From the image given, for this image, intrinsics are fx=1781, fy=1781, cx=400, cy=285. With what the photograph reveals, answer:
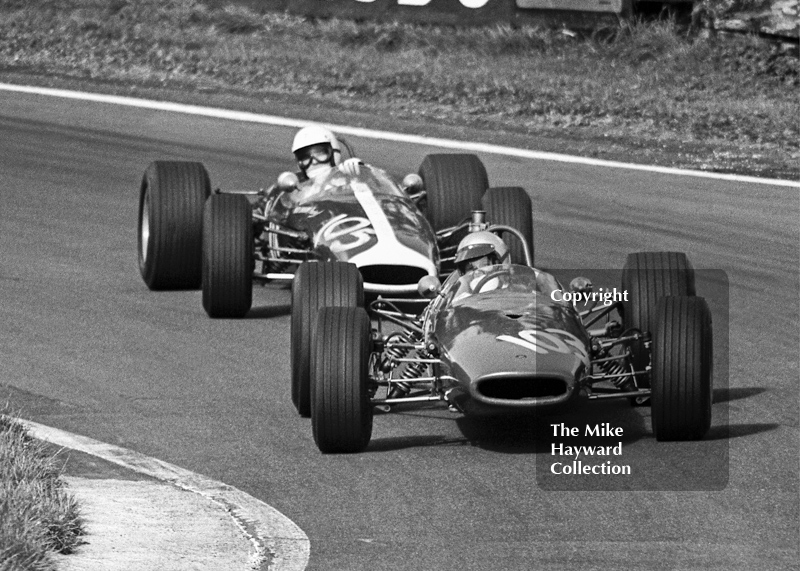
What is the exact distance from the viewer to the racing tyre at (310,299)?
1042 centimetres

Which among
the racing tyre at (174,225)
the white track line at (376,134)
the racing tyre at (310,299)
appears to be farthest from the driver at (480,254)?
the white track line at (376,134)

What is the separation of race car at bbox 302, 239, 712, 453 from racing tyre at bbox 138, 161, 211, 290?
398 centimetres

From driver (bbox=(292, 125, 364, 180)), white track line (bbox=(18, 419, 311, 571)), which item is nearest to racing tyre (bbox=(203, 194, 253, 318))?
driver (bbox=(292, 125, 364, 180))

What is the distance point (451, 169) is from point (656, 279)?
3854 mm

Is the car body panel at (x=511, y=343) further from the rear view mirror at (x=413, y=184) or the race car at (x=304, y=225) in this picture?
the rear view mirror at (x=413, y=184)

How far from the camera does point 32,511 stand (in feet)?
24.9

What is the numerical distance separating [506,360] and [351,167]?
4.79 m

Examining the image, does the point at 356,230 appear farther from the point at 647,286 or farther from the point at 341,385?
the point at 341,385

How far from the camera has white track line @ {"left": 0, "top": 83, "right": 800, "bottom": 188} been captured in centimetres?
1908

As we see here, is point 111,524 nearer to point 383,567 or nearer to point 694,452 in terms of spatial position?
point 383,567

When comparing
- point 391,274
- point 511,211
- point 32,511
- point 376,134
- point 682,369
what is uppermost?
point 682,369

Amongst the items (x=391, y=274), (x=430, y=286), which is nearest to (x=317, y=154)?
(x=391, y=274)

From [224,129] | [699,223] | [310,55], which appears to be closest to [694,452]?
[699,223]

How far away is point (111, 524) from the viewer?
26.0 feet
